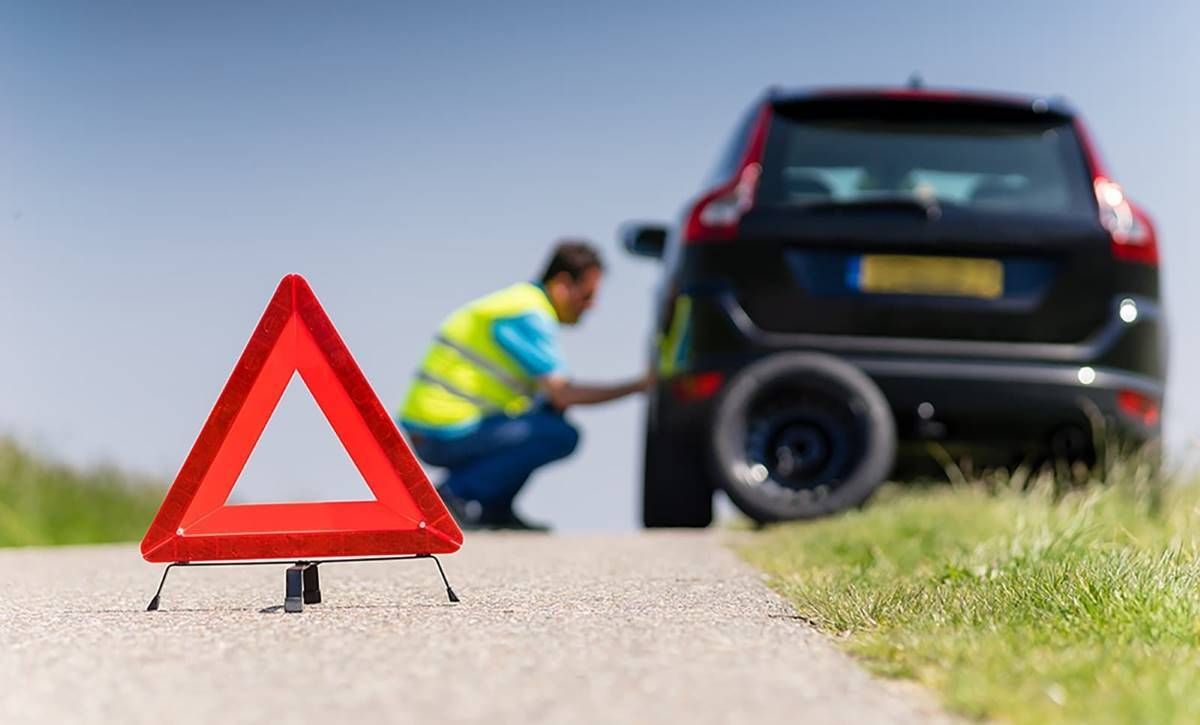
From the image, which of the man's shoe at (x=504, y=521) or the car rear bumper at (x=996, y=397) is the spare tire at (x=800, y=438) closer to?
the car rear bumper at (x=996, y=397)

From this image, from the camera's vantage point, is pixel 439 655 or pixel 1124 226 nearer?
pixel 439 655

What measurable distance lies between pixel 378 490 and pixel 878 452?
297cm

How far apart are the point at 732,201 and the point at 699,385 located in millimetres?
823

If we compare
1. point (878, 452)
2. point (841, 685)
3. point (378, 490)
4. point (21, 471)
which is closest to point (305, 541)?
point (378, 490)

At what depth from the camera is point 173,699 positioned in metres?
3.42

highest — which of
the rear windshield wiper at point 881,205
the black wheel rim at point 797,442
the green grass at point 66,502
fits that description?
the rear windshield wiper at point 881,205

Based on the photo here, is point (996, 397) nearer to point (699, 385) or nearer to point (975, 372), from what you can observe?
point (975, 372)

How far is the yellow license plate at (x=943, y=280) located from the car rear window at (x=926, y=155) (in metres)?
0.26

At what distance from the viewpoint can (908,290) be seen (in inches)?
294

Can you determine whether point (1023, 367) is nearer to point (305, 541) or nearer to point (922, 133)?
point (922, 133)

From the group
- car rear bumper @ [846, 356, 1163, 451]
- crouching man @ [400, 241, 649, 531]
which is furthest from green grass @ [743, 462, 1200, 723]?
crouching man @ [400, 241, 649, 531]

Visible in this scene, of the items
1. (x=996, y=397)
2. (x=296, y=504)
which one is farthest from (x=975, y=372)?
(x=296, y=504)

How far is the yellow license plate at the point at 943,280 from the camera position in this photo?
24.5 ft

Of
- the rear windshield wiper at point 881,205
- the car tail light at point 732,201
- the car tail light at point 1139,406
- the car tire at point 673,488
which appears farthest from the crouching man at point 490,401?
the car tail light at point 1139,406
